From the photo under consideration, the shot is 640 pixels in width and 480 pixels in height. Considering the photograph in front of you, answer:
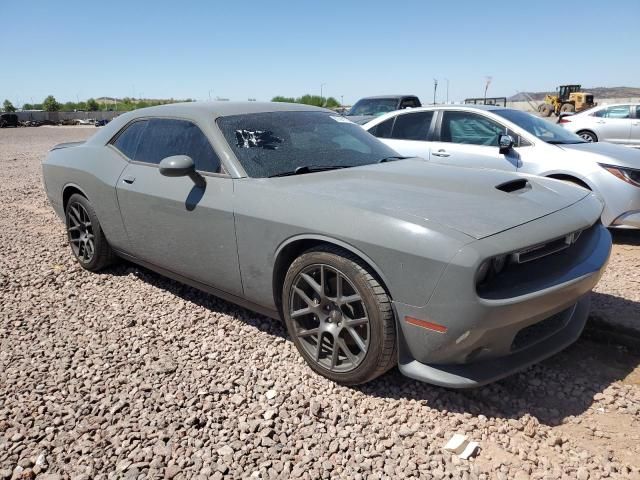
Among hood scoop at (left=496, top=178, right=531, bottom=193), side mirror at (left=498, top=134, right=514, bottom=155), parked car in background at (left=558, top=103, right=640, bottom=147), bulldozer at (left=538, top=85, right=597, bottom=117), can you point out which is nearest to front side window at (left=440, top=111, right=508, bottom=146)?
side mirror at (left=498, top=134, right=514, bottom=155)

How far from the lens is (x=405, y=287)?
232cm

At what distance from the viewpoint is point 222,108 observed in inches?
143

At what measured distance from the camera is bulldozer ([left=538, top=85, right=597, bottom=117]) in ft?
101

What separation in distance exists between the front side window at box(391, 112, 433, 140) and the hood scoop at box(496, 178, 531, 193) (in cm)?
347

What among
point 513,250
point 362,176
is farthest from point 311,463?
point 362,176

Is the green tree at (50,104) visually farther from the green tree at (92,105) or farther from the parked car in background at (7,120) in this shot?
the parked car in background at (7,120)

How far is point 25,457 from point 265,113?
253 centimetres

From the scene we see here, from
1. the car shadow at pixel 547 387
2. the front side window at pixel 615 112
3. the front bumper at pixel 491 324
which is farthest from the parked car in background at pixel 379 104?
the front bumper at pixel 491 324

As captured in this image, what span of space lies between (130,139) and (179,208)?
117cm

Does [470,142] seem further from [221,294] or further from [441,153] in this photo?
[221,294]

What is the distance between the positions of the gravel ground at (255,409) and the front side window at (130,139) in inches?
50.8

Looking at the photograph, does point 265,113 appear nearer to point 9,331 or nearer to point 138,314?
point 138,314

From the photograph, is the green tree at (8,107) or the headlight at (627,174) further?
the green tree at (8,107)

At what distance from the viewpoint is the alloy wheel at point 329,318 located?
2586 millimetres
